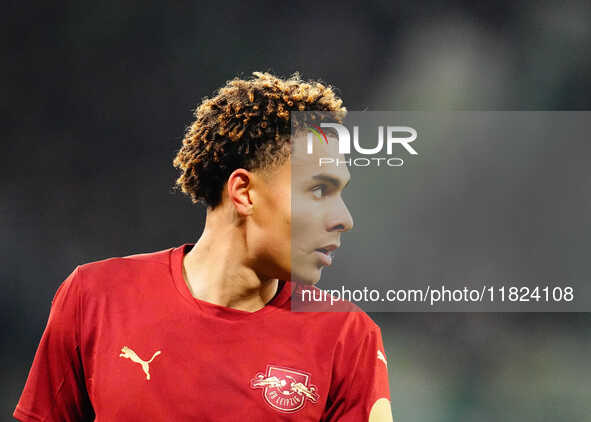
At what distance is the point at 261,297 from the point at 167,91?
108 inches

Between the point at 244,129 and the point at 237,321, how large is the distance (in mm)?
438

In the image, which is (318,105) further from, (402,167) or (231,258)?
(402,167)

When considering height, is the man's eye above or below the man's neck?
above

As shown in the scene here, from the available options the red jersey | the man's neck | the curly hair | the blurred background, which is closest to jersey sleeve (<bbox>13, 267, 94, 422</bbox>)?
the red jersey

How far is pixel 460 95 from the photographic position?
4094mm

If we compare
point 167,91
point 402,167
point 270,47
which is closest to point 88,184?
point 167,91

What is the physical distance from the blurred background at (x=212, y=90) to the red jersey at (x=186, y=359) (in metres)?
2.38

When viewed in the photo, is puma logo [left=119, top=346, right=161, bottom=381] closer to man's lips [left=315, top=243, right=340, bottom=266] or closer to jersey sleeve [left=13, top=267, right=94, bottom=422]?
jersey sleeve [left=13, top=267, right=94, bottom=422]

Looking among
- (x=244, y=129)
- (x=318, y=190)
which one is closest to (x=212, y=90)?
(x=244, y=129)

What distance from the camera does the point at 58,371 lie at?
1.48 m

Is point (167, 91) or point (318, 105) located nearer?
point (318, 105)

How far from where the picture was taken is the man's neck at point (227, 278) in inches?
58.5

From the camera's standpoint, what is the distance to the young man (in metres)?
1.42

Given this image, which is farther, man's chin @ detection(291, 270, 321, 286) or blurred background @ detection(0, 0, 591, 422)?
blurred background @ detection(0, 0, 591, 422)
